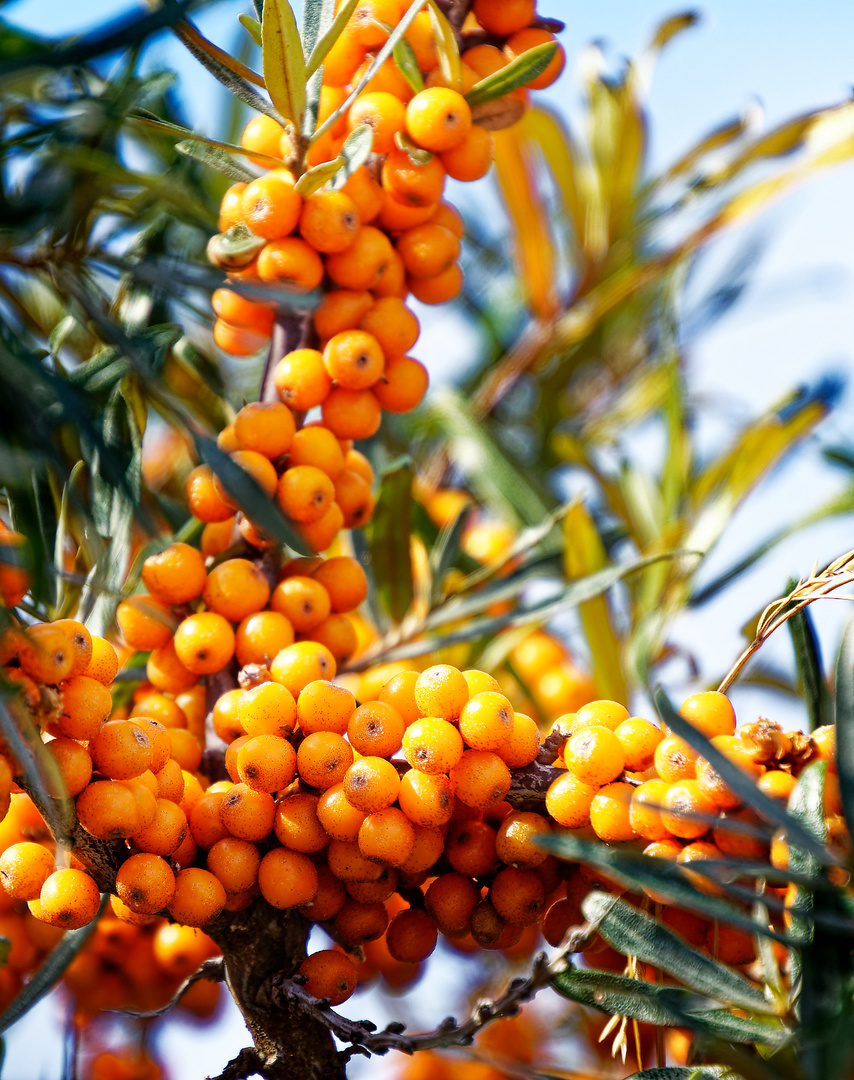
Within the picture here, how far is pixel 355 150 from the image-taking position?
2.50ft

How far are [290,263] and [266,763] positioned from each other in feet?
1.27

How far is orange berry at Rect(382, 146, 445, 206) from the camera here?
821mm

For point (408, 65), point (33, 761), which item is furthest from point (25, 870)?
point (408, 65)

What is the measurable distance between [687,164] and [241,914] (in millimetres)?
1302

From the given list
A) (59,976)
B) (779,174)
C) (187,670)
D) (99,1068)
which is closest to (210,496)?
(187,670)

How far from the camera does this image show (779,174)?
133 centimetres

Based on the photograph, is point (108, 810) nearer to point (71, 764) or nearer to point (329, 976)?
point (71, 764)

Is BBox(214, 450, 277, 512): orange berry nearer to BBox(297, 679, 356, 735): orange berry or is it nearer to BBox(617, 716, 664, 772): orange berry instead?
BBox(297, 679, 356, 735): orange berry

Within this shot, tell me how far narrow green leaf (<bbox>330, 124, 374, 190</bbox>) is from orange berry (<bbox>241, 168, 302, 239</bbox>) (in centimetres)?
4

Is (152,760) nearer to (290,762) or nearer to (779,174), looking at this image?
(290,762)

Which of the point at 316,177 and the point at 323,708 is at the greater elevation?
the point at 316,177

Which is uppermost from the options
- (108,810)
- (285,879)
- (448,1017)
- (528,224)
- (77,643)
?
(528,224)

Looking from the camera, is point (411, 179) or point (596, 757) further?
point (411, 179)

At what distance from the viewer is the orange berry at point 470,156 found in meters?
0.84
